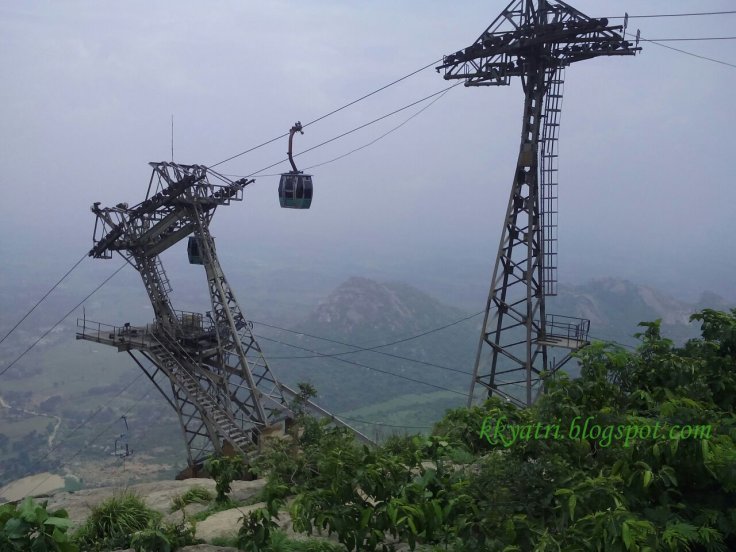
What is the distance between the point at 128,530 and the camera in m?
7.18

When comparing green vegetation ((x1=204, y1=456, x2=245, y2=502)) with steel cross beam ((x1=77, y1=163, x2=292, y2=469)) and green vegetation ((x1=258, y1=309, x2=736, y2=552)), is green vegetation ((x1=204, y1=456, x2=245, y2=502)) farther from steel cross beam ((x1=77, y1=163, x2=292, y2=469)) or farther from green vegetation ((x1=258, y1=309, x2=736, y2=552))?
steel cross beam ((x1=77, y1=163, x2=292, y2=469))

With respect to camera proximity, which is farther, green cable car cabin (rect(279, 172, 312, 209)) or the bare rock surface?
green cable car cabin (rect(279, 172, 312, 209))

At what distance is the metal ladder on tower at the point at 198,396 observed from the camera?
53.0ft

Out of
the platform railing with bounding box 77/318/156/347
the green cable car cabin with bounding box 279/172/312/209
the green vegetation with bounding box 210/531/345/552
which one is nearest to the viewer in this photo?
the green vegetation with bounding box 210/531/345/552

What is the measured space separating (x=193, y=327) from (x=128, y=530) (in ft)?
42.2

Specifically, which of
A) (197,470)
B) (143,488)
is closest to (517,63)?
(143,488)

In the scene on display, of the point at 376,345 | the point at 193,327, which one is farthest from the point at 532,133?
the point at 376,345

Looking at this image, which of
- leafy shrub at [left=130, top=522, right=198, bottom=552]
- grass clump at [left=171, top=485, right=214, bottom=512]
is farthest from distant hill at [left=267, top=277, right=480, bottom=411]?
leafy shrub at [left=130, top=522, right=198, bottom=552]

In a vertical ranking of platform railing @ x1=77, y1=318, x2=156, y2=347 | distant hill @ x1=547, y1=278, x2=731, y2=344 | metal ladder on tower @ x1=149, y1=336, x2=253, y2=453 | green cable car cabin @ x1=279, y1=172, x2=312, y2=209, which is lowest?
distant hill @ x1=547, y1=278, x2=731, y2=344

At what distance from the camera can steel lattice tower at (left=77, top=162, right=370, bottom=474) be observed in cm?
1780

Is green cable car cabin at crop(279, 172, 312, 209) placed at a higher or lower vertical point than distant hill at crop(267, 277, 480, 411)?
higher

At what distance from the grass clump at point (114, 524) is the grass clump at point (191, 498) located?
117 centimetres

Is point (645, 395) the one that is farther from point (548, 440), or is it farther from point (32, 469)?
point (32, 469)

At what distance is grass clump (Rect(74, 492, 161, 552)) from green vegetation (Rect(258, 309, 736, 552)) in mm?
2323
